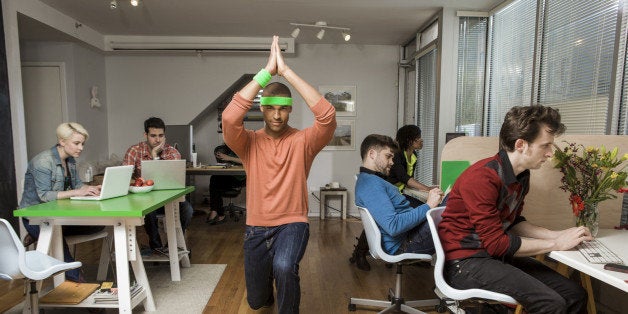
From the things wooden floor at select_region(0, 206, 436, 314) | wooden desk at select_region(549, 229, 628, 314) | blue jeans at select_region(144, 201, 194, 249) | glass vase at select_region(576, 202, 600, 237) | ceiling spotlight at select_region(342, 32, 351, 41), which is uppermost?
ceiling spotlight at select_region(342, 32, 351, 41)

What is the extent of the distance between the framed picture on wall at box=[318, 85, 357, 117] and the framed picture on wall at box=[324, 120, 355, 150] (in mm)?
145

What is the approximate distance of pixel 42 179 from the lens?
2.46 m

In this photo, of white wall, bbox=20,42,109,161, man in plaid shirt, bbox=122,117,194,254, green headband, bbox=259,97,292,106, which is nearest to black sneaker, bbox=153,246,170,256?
man in plaid shirt, bbox=122,117,194,254

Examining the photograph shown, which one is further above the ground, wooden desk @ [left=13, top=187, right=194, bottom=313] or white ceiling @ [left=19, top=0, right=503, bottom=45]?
white ceiling @ [left=19, top=0, right=503, bottom=45]

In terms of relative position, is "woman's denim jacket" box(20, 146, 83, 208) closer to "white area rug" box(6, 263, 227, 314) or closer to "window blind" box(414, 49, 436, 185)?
"white area rug" box(6, 263, 227, 314)

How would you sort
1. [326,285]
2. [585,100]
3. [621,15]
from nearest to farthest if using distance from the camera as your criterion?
1. [621,15]
2. [585,100]
3. [326,285]

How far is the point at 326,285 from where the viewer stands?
2.93 meters

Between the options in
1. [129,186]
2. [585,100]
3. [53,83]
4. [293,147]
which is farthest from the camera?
[53,83]

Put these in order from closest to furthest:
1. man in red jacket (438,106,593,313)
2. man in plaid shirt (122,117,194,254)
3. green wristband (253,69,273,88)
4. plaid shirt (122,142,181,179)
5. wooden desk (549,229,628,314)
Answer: wooden desk (549,229,628,314)
man in red jacket (438,106,593,313)
green wristband (253,69,273,88)
man in plaid shirt (122,117,194,254)
plaid shirt (122,142,181,179)

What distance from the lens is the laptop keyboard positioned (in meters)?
1.31

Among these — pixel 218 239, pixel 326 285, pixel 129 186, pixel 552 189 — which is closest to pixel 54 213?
pixel 129 186

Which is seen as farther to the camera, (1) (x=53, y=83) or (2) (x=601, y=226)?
(1) (x=53, y=83)

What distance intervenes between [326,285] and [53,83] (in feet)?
14.9

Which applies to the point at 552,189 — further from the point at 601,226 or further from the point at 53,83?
the point at 53,83
